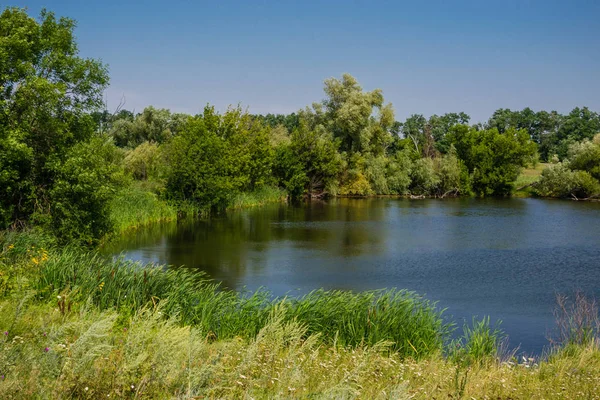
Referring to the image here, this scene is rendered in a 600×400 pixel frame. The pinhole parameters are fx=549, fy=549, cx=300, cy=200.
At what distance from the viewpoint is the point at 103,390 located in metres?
4.80

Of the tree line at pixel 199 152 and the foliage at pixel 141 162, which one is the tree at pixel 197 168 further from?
the foliage at pixel 141 162

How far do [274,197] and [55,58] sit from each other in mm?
30380

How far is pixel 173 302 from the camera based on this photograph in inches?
399

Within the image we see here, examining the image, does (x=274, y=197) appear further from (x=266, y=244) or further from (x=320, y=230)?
(x=266, y=244)

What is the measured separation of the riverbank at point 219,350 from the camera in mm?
4816

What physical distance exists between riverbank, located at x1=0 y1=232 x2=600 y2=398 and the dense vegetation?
0.10 ft

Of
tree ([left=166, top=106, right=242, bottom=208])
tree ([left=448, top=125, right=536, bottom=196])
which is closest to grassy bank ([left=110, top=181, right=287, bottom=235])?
tree ([left=166, top=106, right=242, bottom=208])

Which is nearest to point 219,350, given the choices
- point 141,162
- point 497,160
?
point 141,162

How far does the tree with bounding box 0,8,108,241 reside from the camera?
16625 mm

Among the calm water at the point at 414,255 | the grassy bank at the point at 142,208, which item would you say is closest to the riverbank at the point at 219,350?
the calm water at the point at 414,255

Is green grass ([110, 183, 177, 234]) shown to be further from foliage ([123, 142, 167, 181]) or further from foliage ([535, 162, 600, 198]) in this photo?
foliage ([535, 162, 600, 198])

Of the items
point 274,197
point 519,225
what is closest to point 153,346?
point 519,225

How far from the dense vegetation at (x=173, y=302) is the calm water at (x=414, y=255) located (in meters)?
1.49

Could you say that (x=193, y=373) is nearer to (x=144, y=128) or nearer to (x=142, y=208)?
(x=142, y=208)
